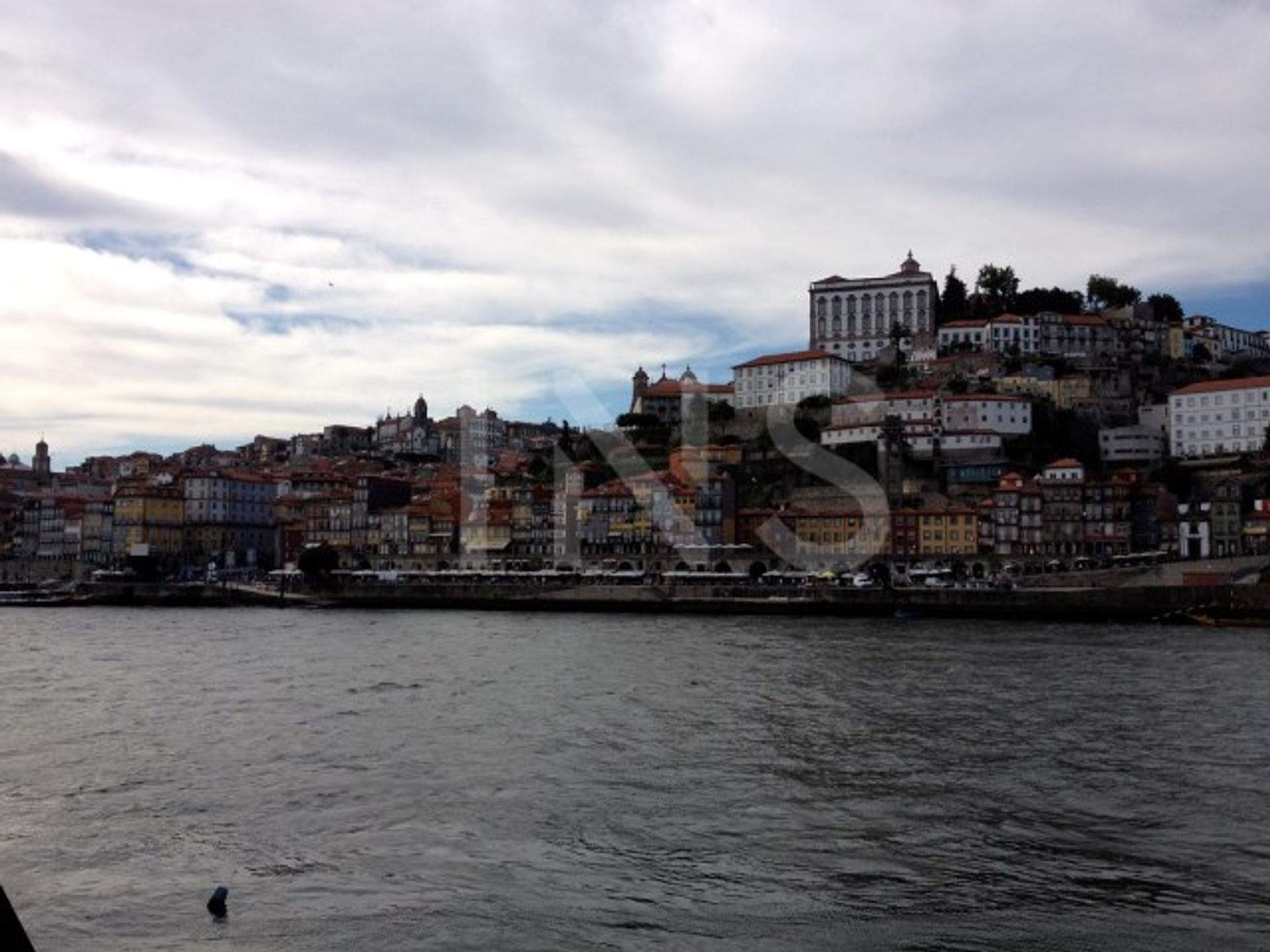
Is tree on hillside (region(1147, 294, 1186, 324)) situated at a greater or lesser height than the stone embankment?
greater

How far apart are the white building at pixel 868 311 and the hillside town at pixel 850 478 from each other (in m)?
0.19

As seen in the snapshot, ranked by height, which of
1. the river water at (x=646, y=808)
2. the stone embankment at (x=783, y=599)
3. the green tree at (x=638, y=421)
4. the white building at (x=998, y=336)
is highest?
the white building at (x=998, y=336)

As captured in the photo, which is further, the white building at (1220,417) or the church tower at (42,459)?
the church tower at (42,459)

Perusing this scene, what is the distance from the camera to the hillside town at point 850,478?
227 ft

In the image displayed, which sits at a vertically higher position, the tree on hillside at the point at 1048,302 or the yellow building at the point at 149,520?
the tree on hillside at the point at 1048,302

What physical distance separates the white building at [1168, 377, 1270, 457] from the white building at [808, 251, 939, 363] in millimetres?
23890

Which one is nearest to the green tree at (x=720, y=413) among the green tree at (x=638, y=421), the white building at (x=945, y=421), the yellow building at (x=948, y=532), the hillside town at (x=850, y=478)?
the hillside town at (x=850, y=478)

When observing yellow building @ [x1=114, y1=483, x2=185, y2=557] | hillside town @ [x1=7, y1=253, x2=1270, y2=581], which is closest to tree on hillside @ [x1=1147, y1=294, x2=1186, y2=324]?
hillside town @ [x1=7, y1=253, x2=1270, y2=581]

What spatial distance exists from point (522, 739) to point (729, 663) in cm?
1312

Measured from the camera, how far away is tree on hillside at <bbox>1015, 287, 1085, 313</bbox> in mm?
101562

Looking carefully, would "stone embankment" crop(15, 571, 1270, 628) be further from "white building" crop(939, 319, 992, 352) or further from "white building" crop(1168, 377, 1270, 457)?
"white building" crop(939, 319, 992, 352)

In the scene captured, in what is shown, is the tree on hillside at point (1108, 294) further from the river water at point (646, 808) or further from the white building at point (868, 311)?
the river water at point (646, 808)

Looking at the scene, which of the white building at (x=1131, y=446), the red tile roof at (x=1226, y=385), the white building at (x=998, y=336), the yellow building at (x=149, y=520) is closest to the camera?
the red tile roof at (x=1226, y=385)

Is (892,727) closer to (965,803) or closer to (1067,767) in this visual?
(1067,767)
